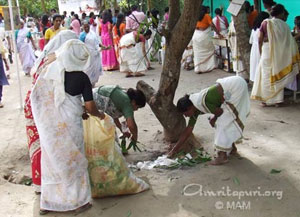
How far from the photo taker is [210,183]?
12.9ft

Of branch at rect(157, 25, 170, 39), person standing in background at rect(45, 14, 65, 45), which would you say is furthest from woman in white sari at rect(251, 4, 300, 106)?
person standing in background at rect(45, 14, 65, 45)

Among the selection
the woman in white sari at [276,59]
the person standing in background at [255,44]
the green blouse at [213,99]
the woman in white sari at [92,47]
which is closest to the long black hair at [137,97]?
the green blouse at [213,99]

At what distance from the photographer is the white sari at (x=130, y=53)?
34.9 ft

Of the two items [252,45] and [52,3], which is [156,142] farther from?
[52,3]

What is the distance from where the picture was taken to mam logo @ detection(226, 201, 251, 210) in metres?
3.44

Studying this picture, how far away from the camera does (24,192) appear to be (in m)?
4.18

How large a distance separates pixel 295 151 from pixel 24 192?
9.64 feet

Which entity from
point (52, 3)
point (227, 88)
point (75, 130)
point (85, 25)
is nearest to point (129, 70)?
point (85, 25)

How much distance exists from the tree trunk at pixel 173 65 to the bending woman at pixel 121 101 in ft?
2.65

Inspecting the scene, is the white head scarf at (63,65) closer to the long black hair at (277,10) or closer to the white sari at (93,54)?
the long black hair at (277,10)

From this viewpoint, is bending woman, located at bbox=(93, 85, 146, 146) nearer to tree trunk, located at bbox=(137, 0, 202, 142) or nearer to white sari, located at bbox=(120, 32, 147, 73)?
tree trunk, located at bbox=(137, 0, 202, 142)

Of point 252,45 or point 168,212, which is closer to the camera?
point 168,212

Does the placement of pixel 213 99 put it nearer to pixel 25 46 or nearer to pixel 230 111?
pixel 230 111

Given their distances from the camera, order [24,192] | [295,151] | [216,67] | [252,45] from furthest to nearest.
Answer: [216,67]
[252,45]
[295,151]
[24,192]
